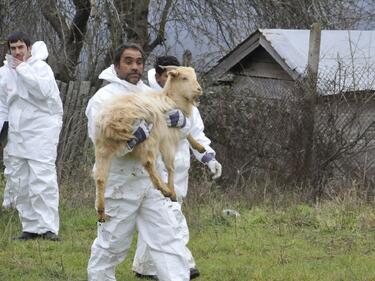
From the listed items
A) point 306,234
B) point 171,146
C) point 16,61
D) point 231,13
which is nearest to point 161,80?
point 171,146

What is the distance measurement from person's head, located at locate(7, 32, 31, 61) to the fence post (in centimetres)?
433

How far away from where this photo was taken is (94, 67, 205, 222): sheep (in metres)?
5.39

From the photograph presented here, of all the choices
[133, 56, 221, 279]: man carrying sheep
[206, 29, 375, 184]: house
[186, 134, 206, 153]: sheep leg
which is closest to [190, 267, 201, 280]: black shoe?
[133, 56, 221, 279]: man carrying sheep

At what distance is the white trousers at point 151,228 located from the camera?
5797 mm

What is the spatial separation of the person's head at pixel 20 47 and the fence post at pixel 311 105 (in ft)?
14.2

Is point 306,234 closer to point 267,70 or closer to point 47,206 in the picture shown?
point 47,206

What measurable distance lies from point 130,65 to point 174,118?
0.67 m

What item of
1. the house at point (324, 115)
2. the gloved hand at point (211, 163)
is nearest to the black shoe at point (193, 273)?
the gloved hand at point (211, 163)

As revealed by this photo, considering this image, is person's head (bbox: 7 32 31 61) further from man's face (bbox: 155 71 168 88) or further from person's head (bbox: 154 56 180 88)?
man's face (bbox: 155 71 168 88)

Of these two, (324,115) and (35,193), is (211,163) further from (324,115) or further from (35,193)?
(324,115)

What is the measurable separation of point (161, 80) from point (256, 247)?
214 centimetres

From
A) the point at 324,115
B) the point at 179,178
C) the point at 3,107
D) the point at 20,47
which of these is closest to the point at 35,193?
the point at 3,107

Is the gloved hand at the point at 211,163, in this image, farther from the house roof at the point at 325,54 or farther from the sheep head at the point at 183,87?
the house roof at the point at 325,54

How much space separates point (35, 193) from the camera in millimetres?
8375
